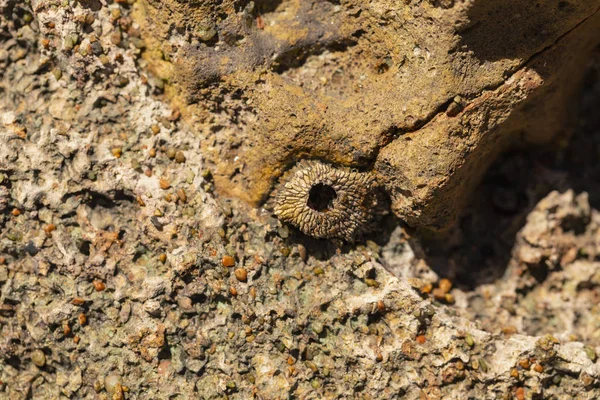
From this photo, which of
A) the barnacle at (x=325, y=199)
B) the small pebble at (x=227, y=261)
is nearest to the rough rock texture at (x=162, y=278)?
the small pebble at (x=227, y=261)

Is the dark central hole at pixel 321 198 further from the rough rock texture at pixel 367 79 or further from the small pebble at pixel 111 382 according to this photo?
the small pebble at pixel 111 382

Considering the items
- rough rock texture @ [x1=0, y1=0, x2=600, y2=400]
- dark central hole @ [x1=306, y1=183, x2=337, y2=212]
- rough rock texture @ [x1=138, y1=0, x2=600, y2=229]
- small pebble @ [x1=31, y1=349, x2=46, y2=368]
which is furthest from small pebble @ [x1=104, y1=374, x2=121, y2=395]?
dark central hole @ [x1=306, y1=183, x2=337, y2=212]

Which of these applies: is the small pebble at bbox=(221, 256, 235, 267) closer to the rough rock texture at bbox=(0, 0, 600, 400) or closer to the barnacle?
the rough rock texture at bbox=(0, 0, 600, 400)

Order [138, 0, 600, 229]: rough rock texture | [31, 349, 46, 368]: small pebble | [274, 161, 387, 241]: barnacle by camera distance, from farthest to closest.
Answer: [31, 349, 46, 368]: small pebble < [274, 161, 387, 241]: barnacle < [138, 0, 600, 229]: rough rock texture

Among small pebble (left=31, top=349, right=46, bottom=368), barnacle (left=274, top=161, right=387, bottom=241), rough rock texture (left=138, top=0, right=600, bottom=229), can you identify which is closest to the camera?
rough rock texture (left=138, top=0, right=600, bottom=229)


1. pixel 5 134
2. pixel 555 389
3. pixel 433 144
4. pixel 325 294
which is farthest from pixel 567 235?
pixel 5 134

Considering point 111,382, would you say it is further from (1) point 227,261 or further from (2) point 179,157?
(2) point 179,157

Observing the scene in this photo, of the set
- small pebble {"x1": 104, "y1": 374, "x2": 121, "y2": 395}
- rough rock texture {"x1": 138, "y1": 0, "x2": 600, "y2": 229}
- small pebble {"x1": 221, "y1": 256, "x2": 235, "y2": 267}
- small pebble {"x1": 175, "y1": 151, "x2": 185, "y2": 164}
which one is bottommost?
small pebble {"x1": 104, "y1": 374, "x2": 121, "y2": 395}

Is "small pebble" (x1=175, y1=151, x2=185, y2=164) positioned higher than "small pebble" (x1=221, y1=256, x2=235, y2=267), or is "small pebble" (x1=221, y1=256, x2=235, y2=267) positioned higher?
"small pebble" (x1=175, y1=151, x2=185, y2=164)

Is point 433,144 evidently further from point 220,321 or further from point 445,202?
point 220,321
